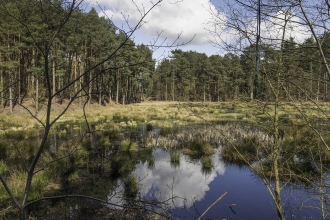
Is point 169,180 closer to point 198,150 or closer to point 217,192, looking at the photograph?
point 217,192

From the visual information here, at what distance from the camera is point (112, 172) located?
24.0ft

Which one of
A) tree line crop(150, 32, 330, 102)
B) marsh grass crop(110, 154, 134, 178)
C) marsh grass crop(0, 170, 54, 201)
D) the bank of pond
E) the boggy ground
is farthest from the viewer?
marsh grass crop(110, 154, 134, 178)

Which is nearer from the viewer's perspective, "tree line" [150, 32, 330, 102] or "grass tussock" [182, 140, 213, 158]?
"tree line" [150, 32, 330, 102]

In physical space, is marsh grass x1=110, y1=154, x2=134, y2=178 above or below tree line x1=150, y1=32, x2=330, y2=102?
below

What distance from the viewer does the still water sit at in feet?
17.7

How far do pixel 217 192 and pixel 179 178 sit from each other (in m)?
1.32

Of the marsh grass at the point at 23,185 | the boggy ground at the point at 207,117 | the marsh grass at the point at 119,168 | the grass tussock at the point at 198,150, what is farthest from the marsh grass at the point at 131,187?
the grass tussock at the point at 198,150

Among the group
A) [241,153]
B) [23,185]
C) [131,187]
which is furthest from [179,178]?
[23,185]

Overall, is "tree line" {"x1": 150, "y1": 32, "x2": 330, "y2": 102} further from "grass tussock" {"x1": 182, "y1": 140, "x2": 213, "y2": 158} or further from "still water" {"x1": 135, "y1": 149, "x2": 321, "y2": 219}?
"grass tussock" {"x1": 182, "y1": 140, "x2": 213, "y2": 158}

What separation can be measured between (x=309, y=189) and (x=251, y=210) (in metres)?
1.63

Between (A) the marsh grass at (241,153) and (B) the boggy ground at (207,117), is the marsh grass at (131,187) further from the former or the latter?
(A) the marsh grass at (241,153)

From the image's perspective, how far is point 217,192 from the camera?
6.49 metres

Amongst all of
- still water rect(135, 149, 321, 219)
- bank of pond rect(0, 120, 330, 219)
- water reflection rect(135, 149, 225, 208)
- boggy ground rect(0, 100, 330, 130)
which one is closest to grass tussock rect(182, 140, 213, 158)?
bank of pond rect(0, 120, 330, 219)

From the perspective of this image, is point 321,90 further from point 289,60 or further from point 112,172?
point 112,172
